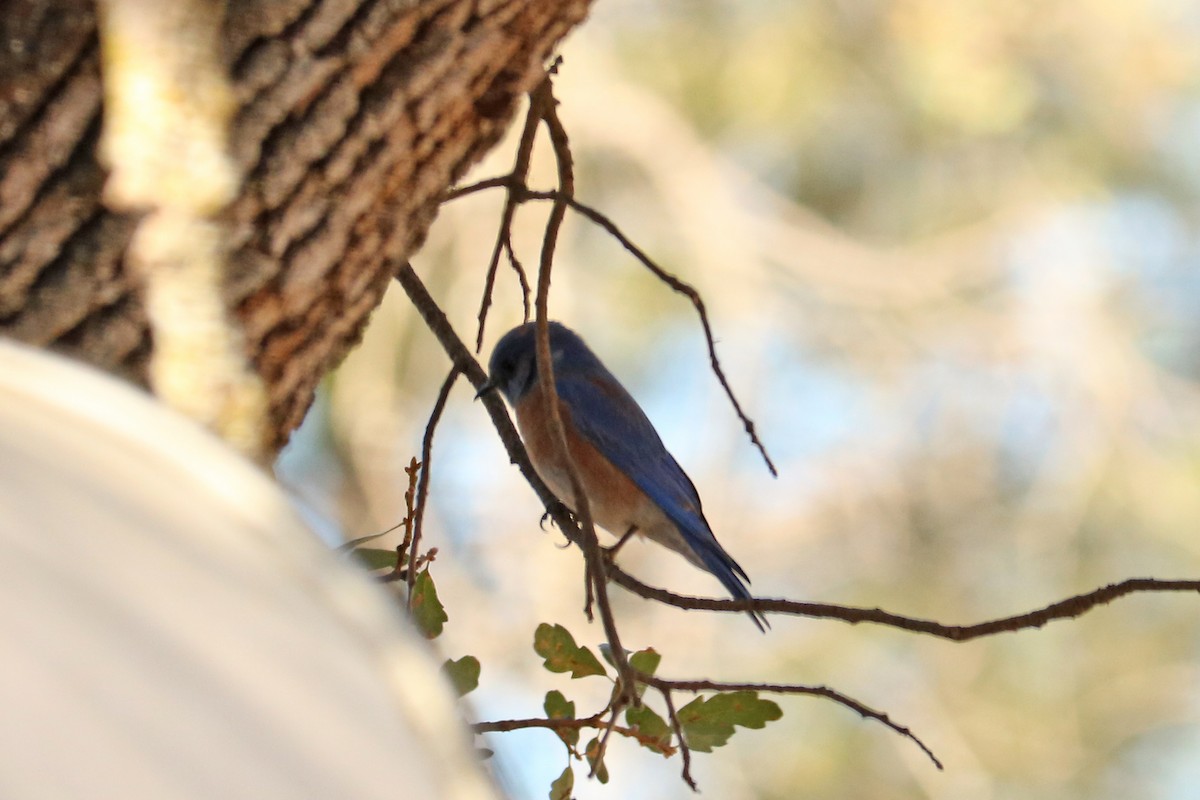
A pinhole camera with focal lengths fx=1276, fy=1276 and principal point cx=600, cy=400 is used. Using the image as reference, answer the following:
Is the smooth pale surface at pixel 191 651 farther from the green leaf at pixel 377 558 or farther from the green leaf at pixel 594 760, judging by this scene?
the green leaf at pixel 377 558

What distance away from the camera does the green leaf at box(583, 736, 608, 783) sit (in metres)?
1.83

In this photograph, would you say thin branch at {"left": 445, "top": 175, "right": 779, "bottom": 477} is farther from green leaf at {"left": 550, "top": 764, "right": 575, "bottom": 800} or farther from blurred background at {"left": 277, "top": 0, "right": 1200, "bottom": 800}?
blurred background at {"left": 277, "top": 0, "right": 1200, "bottom": 800}

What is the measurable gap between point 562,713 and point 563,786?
128 mm

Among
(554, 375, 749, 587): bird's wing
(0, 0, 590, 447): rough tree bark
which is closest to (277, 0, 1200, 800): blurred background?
(554, 375, 749, 587): bird's wing

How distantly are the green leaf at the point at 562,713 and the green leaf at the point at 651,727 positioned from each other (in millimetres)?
90

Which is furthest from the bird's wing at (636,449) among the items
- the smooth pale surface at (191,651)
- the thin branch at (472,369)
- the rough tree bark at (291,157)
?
the smooth pale surface at (191,651)

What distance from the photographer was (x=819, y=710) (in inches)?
295

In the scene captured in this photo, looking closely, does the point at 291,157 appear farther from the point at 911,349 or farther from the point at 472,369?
the point at 911,349

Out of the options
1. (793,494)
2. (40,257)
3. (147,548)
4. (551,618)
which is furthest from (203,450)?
(793,494)

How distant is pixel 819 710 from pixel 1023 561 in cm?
150

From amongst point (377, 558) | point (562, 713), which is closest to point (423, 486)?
point (377, 558)

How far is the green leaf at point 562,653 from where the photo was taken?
199cm

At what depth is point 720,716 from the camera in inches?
75.7

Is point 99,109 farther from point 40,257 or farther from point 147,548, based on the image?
point 147,548
